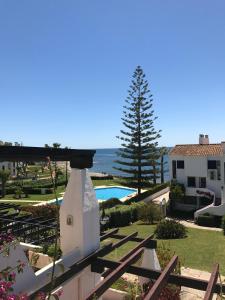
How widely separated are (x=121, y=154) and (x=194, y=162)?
25.9 feet

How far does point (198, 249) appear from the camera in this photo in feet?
45.0

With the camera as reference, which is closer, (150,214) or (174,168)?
(150,214)

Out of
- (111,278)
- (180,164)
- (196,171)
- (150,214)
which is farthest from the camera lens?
(180,164)

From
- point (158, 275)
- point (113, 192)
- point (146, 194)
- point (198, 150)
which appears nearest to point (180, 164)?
point (198, 150)

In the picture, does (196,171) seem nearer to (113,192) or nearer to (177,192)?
(177,192)

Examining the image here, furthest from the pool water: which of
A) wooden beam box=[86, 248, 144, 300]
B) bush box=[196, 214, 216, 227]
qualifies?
wooden beam box=[86, 248, 144, 300]

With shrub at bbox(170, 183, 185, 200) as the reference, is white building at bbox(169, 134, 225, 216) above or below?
above

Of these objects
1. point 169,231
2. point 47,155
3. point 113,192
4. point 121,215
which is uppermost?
point 47,155

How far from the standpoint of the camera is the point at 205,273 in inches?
397

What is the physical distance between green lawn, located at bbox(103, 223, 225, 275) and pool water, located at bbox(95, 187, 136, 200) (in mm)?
16102

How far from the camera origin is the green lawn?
11.5m

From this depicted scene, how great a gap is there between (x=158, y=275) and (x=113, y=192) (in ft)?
104

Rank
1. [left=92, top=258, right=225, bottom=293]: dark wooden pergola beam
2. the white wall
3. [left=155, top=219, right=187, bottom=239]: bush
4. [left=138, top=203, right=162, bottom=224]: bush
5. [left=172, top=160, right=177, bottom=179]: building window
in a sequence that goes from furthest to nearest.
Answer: [left=172, top=160, right=177, bottom=179]: building window
the white wall
[left=138, top=203, right=162, bottom=224]: bush
[left=155, top=219, right=187, bottom=239]: bush
[left=92, top=258, right=225, bottom=293]: dark wooden pergola beam

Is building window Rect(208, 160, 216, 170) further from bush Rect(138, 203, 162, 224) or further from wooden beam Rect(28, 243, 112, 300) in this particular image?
wooden beam Rect(28, 243, 112, 300)
